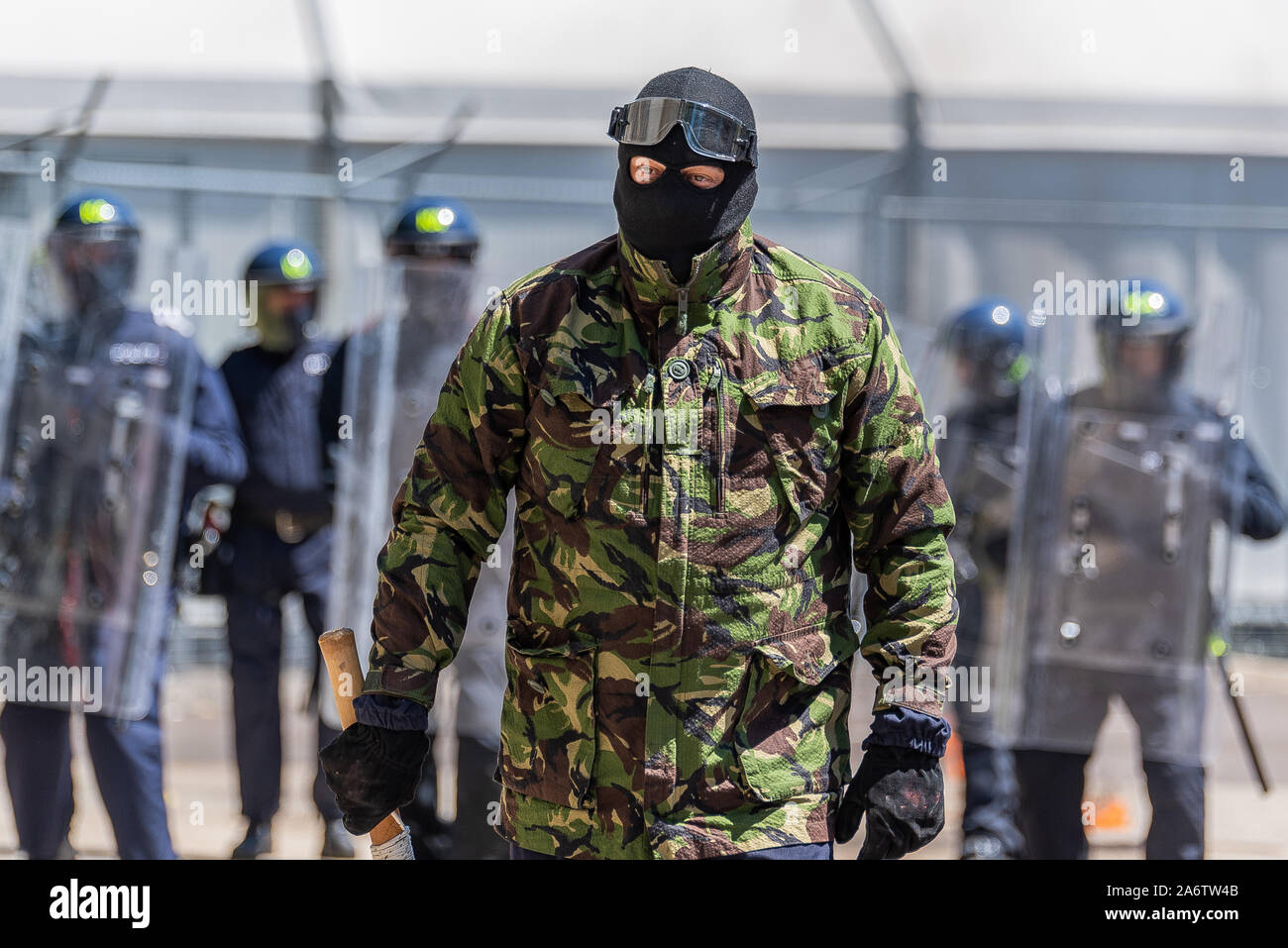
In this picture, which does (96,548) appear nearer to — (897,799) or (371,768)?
(371,768)

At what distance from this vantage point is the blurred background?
5.60m

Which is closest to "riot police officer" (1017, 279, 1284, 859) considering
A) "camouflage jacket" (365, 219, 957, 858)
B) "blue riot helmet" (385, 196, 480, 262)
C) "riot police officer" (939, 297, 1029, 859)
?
"riot police officer" (939, 297, 1029, 859)

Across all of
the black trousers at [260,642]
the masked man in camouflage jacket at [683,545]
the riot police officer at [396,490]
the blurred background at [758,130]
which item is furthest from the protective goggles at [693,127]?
the blurred background at [758,130]

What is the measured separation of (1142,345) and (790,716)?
92.6 inches

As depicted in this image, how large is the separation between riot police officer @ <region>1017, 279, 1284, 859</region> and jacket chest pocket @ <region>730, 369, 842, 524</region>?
209cm

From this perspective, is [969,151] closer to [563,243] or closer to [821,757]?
[563,243]

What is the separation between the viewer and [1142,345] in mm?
4180

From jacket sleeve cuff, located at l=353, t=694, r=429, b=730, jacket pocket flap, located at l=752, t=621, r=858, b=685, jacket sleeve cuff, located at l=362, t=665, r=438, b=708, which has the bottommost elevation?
jacket sleeve cuff, located at l=353, t=694, r=429, b=730

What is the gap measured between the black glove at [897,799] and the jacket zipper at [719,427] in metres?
0.44

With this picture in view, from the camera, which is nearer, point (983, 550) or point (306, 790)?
point (983, 550)

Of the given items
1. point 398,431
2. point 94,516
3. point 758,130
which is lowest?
point 94,516

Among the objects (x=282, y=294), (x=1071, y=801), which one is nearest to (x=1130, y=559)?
(x=1071, y=801)

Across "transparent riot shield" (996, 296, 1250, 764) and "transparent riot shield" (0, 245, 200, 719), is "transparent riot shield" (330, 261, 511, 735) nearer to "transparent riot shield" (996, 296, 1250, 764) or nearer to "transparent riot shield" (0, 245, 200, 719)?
"transparent riot shield" (0, 245, 200, 719)
